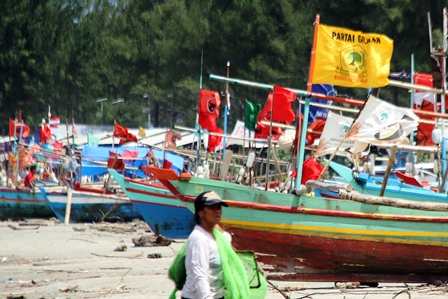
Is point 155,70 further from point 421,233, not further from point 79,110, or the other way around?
point 421,233

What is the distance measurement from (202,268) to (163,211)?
14319 mm

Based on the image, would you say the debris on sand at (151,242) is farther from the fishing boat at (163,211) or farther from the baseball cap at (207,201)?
the baseball cap at (207,201)

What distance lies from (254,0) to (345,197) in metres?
28.9

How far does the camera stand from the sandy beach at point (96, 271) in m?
11.1

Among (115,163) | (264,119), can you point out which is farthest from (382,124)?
(115,163)

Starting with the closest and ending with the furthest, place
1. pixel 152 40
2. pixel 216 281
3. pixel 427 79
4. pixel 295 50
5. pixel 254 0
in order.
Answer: pixel 216 281 < pixel 427 79 < pixel 295 50 < pixel 254 0 < pixel 152 40

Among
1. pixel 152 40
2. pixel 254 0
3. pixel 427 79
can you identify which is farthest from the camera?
pixel 152 40

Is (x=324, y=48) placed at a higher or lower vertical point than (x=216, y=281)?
higher

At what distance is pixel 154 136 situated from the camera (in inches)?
1566

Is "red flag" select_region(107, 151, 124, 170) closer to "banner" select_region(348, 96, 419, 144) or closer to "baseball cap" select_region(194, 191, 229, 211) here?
"banner" select_region(348, 96, 419, 144)

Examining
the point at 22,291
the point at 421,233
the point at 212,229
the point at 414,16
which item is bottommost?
the point at 22,291

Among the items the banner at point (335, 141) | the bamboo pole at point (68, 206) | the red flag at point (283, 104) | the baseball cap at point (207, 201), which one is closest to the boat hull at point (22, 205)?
the bamboo pole at point (68, 206)

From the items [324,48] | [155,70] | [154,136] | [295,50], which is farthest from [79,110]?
[324,48]

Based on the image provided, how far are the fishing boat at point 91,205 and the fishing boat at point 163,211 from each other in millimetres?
4386
